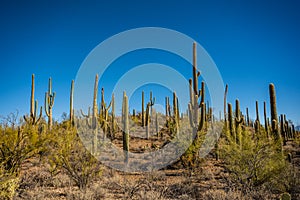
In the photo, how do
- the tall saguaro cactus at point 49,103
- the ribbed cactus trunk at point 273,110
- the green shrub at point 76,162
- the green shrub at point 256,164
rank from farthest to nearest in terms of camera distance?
the tall saguaro cactus at point 49,103, the ribbed cactus trunk at point 273,110, the green shrub at point 76,162, the green shrub at point 256,164

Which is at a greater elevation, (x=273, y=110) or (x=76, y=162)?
(x=273, y=110)

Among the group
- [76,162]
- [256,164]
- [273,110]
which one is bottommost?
[256,164]

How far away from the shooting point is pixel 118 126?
896 inches

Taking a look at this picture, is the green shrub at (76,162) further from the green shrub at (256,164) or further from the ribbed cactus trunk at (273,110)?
the ribbed cactus trunk at (273,110)

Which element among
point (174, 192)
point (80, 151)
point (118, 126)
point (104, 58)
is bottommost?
point (174, 192)

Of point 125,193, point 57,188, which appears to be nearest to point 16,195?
point 57,188

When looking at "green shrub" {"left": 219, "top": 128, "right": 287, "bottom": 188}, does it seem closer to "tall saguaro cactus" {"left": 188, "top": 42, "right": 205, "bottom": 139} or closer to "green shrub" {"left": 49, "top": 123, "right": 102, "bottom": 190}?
"tall saguaro cactus" {"left": 188, "top": 42, "right": 205, "bottom": 139}

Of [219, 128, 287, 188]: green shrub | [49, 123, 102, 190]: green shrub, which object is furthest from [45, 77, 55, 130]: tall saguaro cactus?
[219, 128, 287, 188]: green shrub

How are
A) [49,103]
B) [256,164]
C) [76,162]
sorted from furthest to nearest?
[49,103] → [76,162] → [256,164]

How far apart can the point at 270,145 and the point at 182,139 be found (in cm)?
458

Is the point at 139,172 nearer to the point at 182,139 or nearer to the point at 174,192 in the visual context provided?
the point at 182,139

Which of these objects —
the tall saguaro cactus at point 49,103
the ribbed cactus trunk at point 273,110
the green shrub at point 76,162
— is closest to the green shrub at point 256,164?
the ribbed cactus trunk at point 273,110

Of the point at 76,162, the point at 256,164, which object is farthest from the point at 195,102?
the point at 76,162

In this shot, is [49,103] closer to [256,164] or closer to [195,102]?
[195,102]
